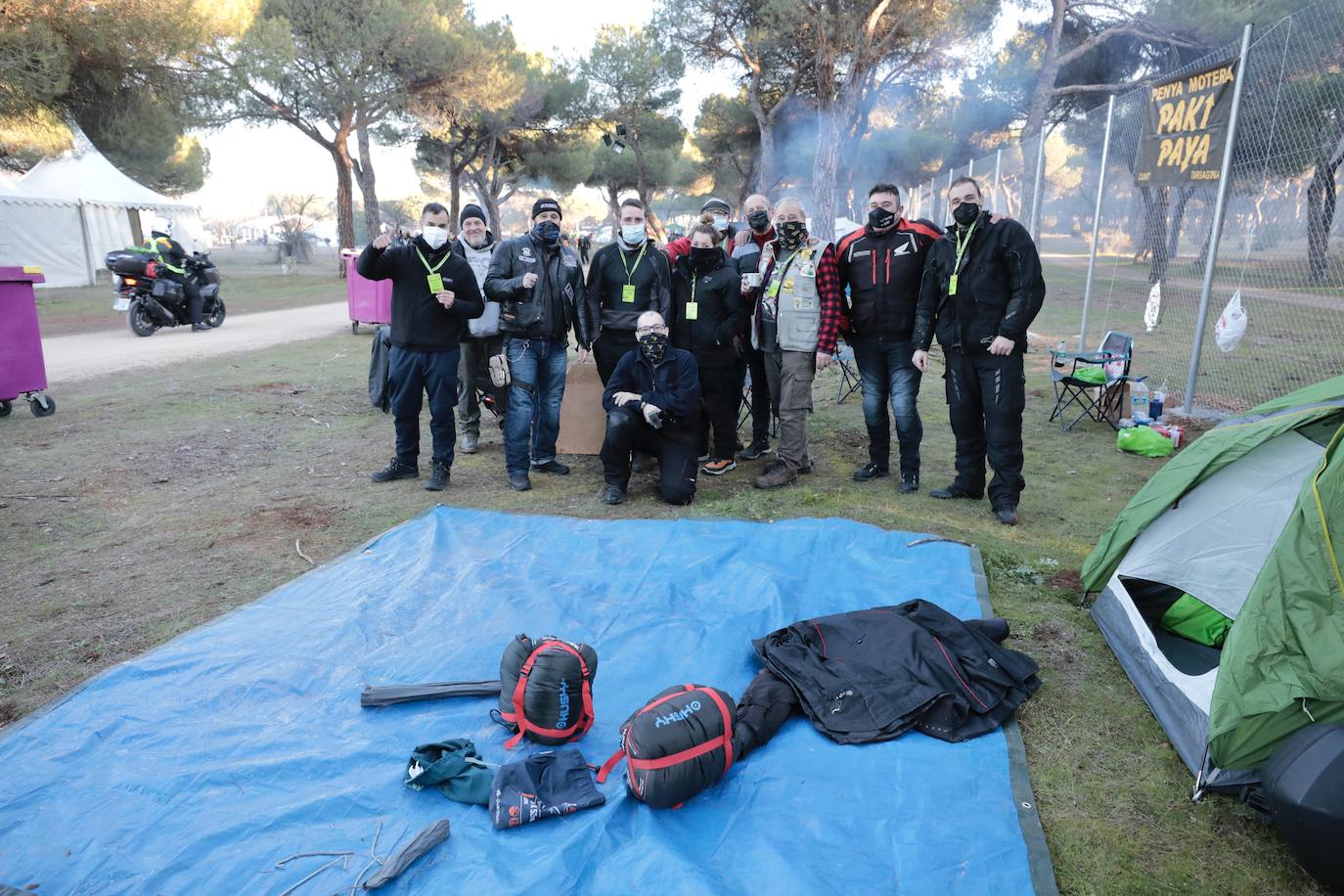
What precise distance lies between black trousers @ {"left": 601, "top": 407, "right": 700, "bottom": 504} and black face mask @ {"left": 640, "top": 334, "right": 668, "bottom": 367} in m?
0.36

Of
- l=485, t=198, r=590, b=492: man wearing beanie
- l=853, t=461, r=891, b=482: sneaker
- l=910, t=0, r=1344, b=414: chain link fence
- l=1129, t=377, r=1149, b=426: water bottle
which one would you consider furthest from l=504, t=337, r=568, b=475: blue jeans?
l=910, t=0, r=1344, b=414: chain link fence

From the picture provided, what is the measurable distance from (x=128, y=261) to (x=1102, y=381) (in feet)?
40.1

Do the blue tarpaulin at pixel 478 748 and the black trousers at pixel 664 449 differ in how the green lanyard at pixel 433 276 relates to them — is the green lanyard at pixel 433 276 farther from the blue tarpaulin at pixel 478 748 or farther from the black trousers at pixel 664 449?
the blue tarpaulin at pixel 478 748

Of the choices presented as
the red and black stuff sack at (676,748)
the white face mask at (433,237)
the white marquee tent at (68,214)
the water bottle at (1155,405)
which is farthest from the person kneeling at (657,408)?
the white marquee tent at (68,214)

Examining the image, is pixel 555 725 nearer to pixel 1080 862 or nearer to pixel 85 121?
pixel 1080 862

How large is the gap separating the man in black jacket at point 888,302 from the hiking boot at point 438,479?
2877mm

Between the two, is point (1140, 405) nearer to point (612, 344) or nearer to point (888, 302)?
point (888, 302)

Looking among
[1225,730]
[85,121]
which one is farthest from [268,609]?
[85,121]

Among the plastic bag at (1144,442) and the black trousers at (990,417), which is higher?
the black trousers at (990,417)

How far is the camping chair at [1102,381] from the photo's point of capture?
696 centimetres

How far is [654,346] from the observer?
527 cm

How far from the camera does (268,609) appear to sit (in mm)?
3674

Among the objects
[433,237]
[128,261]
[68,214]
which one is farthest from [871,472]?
[68,214]

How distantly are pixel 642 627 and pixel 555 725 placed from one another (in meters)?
Result: 0.87
